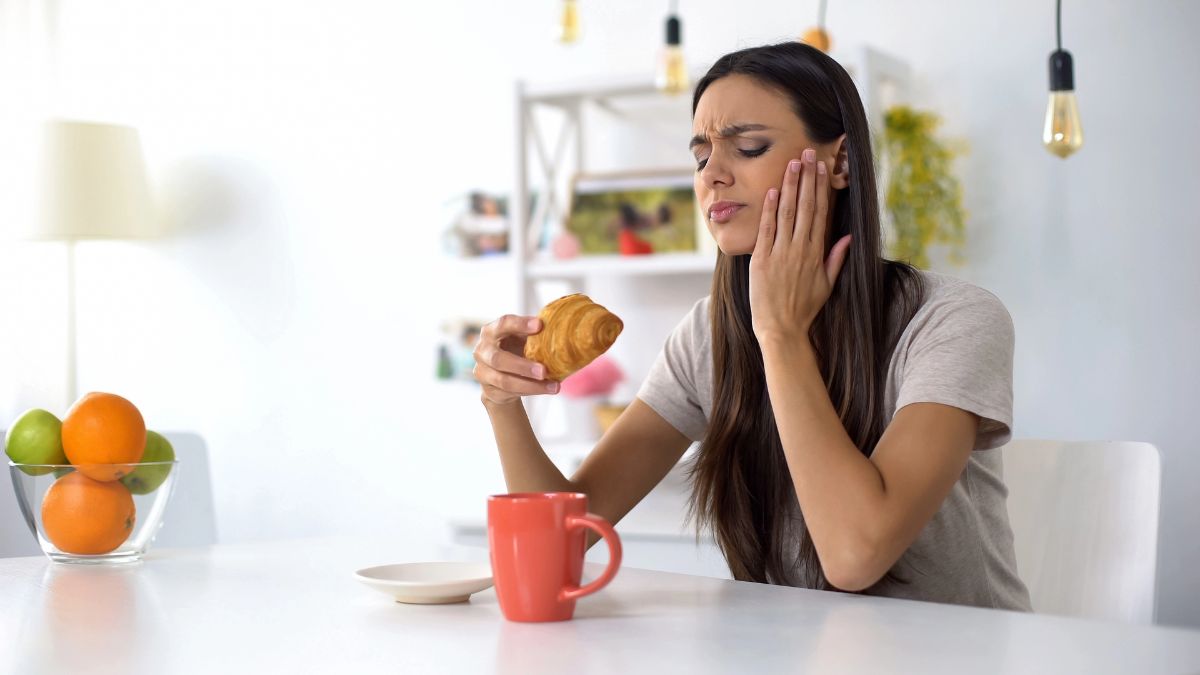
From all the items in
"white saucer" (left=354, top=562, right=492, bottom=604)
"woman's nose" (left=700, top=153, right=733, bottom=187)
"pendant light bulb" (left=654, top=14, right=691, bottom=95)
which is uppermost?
"pendant light bulb" (left=654, top=14, right=691, bottom=95)

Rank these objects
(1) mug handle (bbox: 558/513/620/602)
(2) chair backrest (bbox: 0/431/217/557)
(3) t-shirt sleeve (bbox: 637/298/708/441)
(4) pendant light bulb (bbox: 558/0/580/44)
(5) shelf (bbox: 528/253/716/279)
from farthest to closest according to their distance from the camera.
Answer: (5) shelf (bbox: 528/253/716/279), (4) pendant light bulb (bbox: 558/0/580/44), (2) chair backrest (bbox: 0/431/217/557), (3) t-shirt sleeve (bbox: 637/298/708/441), (1) mug handle (bbox: 558/513/620/602)

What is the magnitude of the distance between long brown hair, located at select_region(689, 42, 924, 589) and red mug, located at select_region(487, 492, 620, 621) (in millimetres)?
488

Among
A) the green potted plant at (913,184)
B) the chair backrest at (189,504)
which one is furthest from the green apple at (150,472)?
the green potted plant at (913,184)

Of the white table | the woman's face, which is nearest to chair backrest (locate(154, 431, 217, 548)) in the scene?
the white table

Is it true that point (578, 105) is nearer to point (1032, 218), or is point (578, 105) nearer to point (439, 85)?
point (439, 85)

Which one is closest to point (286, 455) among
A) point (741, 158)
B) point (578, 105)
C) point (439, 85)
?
point (439, 85)

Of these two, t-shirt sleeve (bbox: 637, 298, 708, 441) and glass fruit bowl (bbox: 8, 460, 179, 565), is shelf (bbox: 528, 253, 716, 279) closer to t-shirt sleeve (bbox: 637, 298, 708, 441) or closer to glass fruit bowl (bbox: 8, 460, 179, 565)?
t-shirt sleeve (bbox: 637, 298, 708, 441)

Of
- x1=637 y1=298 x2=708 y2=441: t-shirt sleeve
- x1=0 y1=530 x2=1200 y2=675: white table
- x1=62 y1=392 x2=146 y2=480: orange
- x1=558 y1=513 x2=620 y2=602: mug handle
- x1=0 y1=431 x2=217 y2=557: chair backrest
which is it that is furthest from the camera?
x1=0 y1=431 x2=217 y2=557: chair backrest

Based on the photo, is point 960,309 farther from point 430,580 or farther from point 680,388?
point 430,580

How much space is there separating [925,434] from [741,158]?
42 cm

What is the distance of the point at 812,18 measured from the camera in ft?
8.96

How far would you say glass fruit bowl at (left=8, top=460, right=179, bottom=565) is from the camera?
4.12 ft

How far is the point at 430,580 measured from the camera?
42.7 inches

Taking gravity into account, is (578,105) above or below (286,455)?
above
